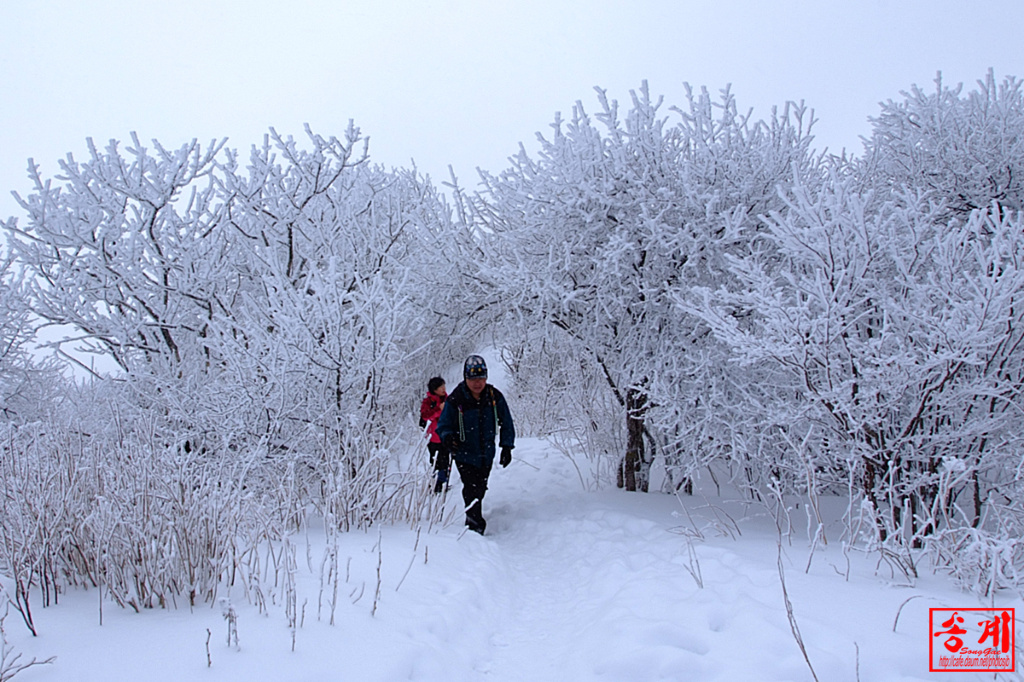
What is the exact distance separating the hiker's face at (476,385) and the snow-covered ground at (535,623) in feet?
4.91

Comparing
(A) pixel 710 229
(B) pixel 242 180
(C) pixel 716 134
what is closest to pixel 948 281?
(A) pixel 710 229

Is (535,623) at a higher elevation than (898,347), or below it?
below

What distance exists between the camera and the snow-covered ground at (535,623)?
2.24 m

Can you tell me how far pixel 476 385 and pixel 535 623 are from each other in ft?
8.12

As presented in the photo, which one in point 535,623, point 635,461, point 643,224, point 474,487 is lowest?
point 535,623

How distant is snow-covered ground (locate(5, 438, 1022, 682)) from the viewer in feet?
7.35

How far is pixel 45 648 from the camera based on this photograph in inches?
87.0

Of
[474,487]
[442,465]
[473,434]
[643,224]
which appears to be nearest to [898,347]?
[643,224]

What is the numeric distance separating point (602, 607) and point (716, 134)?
4.65 m

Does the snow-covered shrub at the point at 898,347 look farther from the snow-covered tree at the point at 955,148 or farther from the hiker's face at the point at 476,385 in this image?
the hiker's face at the point at 476,385

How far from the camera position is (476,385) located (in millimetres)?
5609

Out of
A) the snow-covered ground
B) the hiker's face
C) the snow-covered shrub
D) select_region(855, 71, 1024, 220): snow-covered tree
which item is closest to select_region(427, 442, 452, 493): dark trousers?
the hiker's face

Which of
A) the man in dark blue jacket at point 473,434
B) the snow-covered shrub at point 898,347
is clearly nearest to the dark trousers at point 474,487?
the man in dark blue jacket at point 473,434

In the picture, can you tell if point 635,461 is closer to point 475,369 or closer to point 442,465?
point 442,465
